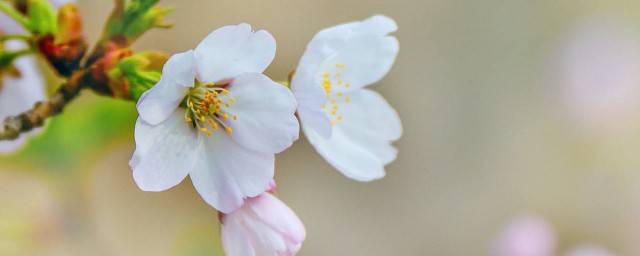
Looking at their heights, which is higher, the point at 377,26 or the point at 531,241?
the point at 377,26

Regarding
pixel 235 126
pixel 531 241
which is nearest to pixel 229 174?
pixel 235 126

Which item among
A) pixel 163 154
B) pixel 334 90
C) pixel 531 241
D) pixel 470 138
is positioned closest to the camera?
pixel 163 154

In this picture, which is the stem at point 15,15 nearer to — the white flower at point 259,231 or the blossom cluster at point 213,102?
the blossom cluster at point 213,102

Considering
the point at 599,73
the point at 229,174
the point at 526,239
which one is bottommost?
the point at 526,239

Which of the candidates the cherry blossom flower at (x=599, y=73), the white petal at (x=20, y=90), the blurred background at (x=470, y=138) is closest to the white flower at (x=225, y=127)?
the white petal at (x=20, y=90)

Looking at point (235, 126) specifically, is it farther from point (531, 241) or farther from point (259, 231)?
point (531, 241)

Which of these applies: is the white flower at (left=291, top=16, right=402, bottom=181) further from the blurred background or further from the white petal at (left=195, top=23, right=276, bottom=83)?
the blurred background

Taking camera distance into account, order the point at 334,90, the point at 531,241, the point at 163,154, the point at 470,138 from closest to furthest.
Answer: the point at 163,154, the point at 334,90, the point at 531,241, the point at 470,138

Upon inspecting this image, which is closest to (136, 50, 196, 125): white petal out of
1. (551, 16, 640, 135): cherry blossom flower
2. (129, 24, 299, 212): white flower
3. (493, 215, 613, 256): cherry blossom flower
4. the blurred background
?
(129, 24, 299, 212): white flower
